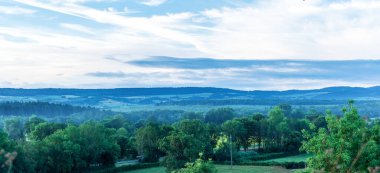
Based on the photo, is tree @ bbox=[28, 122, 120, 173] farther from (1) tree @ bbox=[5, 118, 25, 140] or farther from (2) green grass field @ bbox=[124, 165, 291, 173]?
(1) tree @ bbox=[5, 118, 25, 140]

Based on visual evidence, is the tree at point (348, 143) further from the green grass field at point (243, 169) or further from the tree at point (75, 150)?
the green grass field at point (243, 169)

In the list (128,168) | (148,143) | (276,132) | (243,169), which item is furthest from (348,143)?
(276,132)

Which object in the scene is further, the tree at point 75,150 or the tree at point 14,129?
the tree at point 14,129

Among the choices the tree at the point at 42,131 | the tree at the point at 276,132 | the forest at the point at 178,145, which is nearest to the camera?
the forest at the point at 178,145

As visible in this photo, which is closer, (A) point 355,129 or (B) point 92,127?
(A) point 355,129

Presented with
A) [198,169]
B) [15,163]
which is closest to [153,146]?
[15,163]

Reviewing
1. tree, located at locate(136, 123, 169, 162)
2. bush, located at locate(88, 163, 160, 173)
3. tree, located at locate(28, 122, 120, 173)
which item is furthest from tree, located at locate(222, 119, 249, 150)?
tree, located at locate(28, 122, 120, 173)

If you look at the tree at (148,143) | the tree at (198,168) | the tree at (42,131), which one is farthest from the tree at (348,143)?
the tree at (42,131)

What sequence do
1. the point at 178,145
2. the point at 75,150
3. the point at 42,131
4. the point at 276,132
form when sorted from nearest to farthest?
1. the point at 178,145
2. the point at 75,150
3. the point at 42,131
4. the point at 276,132

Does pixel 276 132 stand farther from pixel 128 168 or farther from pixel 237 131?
pixel 128 168

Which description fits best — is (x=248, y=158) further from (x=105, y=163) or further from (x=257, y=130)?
(x=105, y=163)

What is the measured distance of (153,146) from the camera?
326 feet

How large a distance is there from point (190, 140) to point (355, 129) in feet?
153

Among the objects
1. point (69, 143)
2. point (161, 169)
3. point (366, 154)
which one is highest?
point (366, 154)
